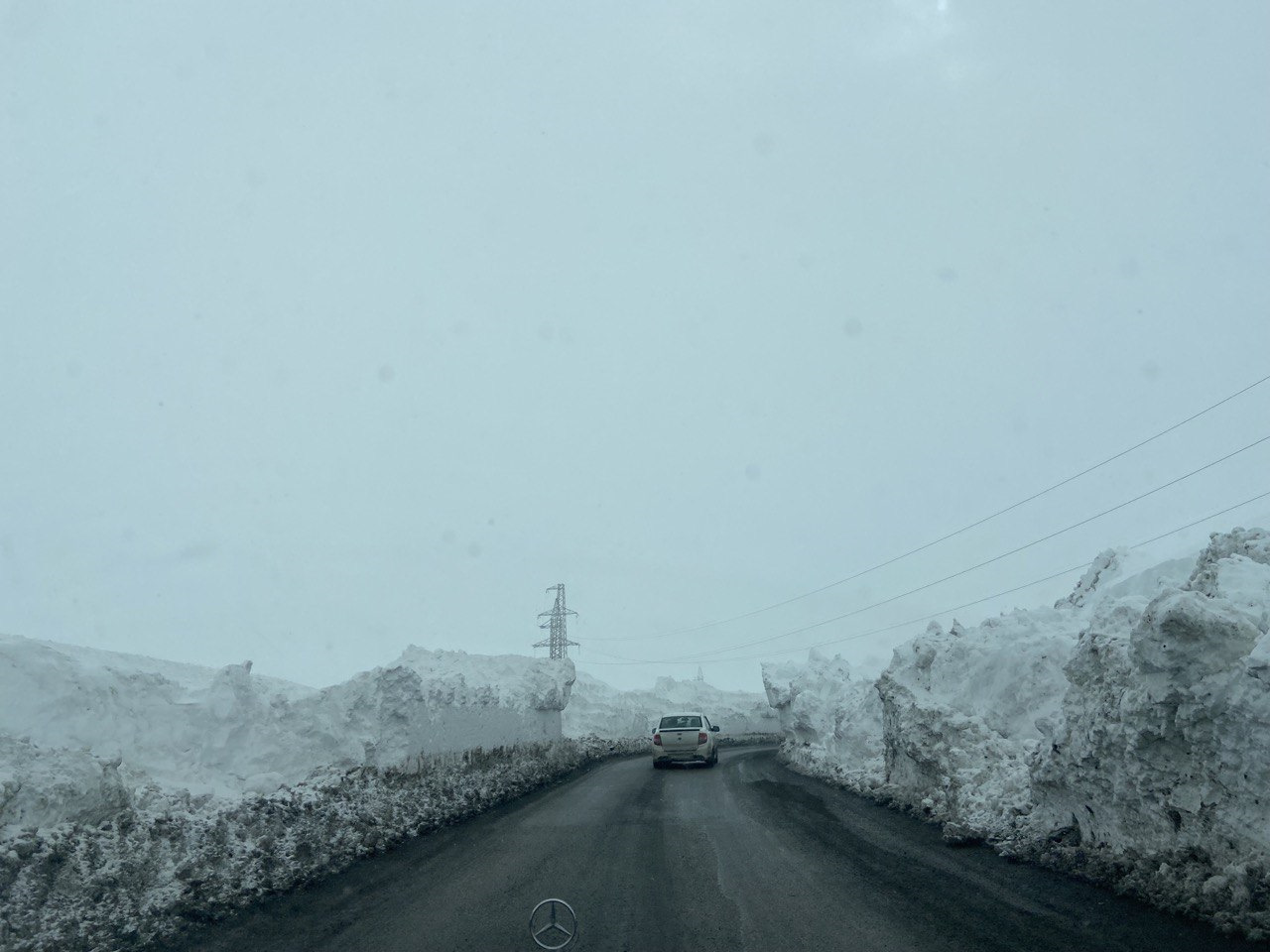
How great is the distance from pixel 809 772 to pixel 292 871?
55.0ft

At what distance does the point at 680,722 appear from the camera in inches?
1096

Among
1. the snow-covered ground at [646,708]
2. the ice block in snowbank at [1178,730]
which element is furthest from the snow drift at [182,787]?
the snow-covered ground at [646,708]

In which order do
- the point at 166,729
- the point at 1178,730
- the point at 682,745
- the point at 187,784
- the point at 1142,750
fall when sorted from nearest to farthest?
the point at 1178,730 → the point at 1142,750 → the point at 187,784 → the point at 166,729 → the point at 682,745

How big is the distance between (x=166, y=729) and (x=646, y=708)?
3094 inches

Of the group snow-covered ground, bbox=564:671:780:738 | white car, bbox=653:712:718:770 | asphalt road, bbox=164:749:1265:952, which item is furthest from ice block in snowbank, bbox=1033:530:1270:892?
snow-covered ground, bbox=564:671:780:738

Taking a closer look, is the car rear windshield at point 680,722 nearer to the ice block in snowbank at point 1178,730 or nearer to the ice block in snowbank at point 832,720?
the ice block in snowbank at point 832,720

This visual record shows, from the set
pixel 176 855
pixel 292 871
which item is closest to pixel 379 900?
pixel 292 871

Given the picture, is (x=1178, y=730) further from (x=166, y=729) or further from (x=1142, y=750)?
(x=166, y=729)

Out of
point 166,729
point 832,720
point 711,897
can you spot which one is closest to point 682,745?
point 832,720

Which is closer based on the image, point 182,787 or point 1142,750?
point 1142,750

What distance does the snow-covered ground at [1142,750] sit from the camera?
6.35 metres

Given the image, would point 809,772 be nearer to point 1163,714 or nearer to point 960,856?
point 960,856

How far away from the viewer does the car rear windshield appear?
2738cm

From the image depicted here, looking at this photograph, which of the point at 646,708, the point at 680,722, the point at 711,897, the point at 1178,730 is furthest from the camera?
the point at 646,708
